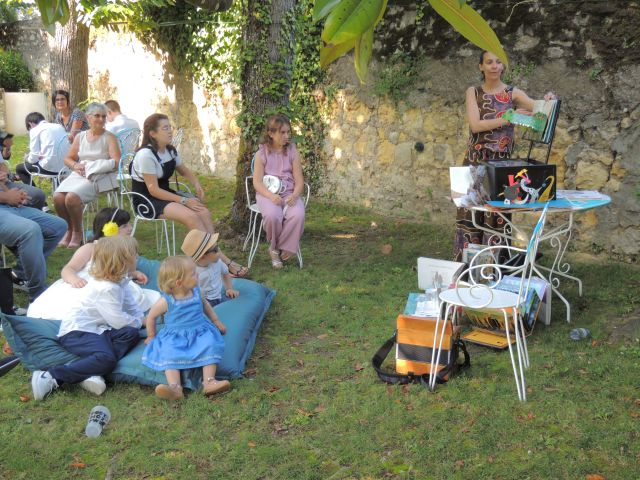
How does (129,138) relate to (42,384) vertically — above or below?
above

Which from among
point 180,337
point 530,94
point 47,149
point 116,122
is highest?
point 530,94

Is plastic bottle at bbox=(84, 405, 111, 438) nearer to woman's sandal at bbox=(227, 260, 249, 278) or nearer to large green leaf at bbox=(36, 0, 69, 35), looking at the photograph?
woman's sandal at bbox=(227, 260, 249, 278)

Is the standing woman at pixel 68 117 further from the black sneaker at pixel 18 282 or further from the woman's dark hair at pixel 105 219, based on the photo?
the woman's dark hair at pixel 105 219

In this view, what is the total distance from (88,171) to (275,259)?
194 cm

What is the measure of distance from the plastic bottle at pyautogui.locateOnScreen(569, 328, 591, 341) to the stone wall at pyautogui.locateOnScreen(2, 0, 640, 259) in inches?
62.4

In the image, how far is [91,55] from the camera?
507 inches

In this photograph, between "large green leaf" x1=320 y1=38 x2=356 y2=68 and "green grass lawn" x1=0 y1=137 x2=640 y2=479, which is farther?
"green grass lawn" x1=0 y1=137 x2=640 y2=479

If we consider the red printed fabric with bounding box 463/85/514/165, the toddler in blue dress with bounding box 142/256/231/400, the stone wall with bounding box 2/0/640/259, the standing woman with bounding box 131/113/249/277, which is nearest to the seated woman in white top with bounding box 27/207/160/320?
the toddler in blue dress with bounding box 142/256/231/400

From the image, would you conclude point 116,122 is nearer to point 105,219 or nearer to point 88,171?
point 88,171

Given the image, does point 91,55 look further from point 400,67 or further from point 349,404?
point 349,404

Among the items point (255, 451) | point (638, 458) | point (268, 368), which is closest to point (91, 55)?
point (268, 368)

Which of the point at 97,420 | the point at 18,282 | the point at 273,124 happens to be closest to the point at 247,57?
the point at 273,124

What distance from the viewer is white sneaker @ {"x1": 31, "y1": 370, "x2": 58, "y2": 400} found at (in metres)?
3.71

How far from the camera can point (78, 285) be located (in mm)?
4375
